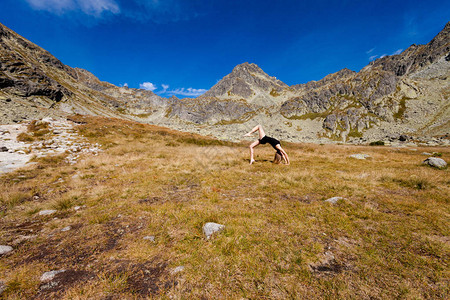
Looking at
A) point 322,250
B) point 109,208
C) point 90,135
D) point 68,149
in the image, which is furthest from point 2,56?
point 322,250

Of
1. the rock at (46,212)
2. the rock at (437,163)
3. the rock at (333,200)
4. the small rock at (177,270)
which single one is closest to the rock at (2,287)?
the small rock at (177,270)

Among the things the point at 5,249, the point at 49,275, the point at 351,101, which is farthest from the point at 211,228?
the point at 351,101

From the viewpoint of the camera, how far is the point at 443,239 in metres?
3.94

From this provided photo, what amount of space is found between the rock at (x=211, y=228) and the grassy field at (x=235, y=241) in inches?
5.8

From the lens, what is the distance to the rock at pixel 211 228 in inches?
165

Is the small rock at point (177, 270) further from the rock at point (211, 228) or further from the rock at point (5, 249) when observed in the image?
the rock at point (5, 249)

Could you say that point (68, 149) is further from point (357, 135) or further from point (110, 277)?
point (357, 135)

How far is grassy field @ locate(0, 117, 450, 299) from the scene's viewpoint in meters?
2.80

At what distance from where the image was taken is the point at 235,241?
153 inches

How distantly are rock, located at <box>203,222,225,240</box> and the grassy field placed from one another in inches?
5.8

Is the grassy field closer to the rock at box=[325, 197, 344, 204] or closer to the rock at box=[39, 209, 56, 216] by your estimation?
the rock at box=[39, 209, 56, 216]

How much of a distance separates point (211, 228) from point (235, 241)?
0.78 metres

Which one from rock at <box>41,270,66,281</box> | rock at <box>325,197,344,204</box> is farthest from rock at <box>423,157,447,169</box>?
rock at <box>41,270,66,281</box>

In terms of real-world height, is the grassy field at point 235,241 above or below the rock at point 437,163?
below
